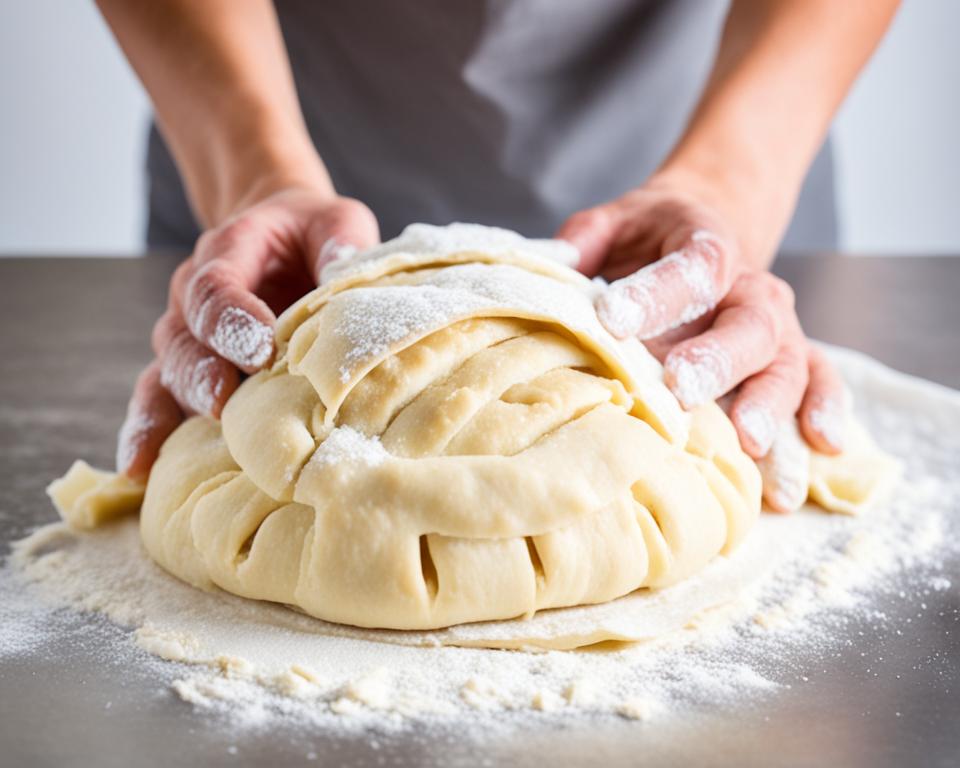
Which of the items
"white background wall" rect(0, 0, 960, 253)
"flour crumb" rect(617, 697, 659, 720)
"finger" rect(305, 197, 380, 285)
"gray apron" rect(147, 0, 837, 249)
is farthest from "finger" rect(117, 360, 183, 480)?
"white background wall" rect(0, 0, 960, 253)

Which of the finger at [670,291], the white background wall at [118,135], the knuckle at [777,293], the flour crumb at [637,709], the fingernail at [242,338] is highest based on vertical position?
the finger at [670,291]

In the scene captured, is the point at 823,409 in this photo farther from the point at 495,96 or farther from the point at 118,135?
the point at 118,135

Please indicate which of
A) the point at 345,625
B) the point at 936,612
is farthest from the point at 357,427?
the point at 936,612

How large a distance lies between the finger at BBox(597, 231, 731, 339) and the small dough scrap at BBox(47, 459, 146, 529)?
72 centimetres

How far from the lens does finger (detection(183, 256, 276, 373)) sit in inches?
59.4

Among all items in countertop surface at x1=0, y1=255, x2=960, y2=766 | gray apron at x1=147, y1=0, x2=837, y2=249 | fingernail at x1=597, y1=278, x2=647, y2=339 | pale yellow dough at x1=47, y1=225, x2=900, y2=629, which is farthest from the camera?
gray apron at x1=147, y1=0, x2=837, y2=249

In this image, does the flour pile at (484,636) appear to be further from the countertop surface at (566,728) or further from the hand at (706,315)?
the hand at (706,315)

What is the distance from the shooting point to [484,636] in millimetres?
1284

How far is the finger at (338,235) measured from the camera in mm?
1725

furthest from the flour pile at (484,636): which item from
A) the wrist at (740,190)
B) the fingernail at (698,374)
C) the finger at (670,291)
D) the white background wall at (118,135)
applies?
the white background wall at (118,135)

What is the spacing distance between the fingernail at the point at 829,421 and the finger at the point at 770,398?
0.10ft

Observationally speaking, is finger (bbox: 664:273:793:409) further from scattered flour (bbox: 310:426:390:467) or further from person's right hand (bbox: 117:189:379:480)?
person's right hand (bbox: 117:189:379:480)

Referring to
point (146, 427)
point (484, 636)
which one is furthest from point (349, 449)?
point (146, 427)

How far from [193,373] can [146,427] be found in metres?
0.15
